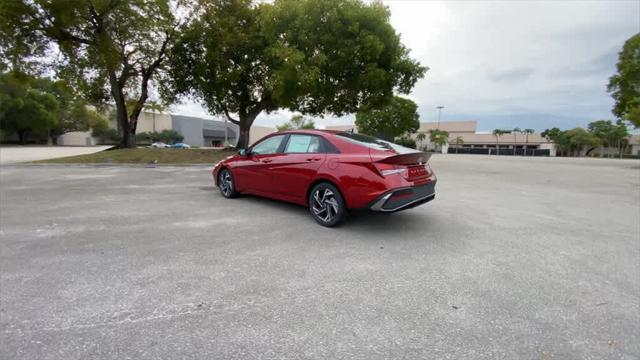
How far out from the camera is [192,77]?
19.6 meters

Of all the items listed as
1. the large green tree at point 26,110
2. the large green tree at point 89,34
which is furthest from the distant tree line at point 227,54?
the large green tree at point 26,110

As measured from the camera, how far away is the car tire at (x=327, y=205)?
15.3ft

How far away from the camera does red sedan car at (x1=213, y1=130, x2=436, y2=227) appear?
4.33 meters

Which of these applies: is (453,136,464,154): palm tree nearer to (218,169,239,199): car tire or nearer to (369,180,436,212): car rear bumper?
(218,169,239,199): car tire

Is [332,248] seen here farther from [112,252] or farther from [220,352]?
[112,252]

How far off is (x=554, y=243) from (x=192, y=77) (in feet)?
66.0

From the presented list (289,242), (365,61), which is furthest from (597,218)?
(365,61)

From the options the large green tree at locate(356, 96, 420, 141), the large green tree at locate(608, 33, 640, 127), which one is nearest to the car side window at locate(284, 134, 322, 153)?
the large green tree at locate(608, 33, 640, 127)

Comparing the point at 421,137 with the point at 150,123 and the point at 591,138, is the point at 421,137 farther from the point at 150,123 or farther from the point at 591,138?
the point at 150,123

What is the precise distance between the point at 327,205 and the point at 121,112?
19866 mm

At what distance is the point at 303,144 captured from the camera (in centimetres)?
536


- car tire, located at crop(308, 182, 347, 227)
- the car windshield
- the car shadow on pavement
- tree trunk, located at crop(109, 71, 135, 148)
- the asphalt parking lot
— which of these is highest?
tree trunk, located at crop(109, 71, 135, 148)

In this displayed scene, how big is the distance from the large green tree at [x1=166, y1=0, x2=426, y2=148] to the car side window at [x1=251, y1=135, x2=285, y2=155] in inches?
373

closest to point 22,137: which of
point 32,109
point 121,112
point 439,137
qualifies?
point 32,109
